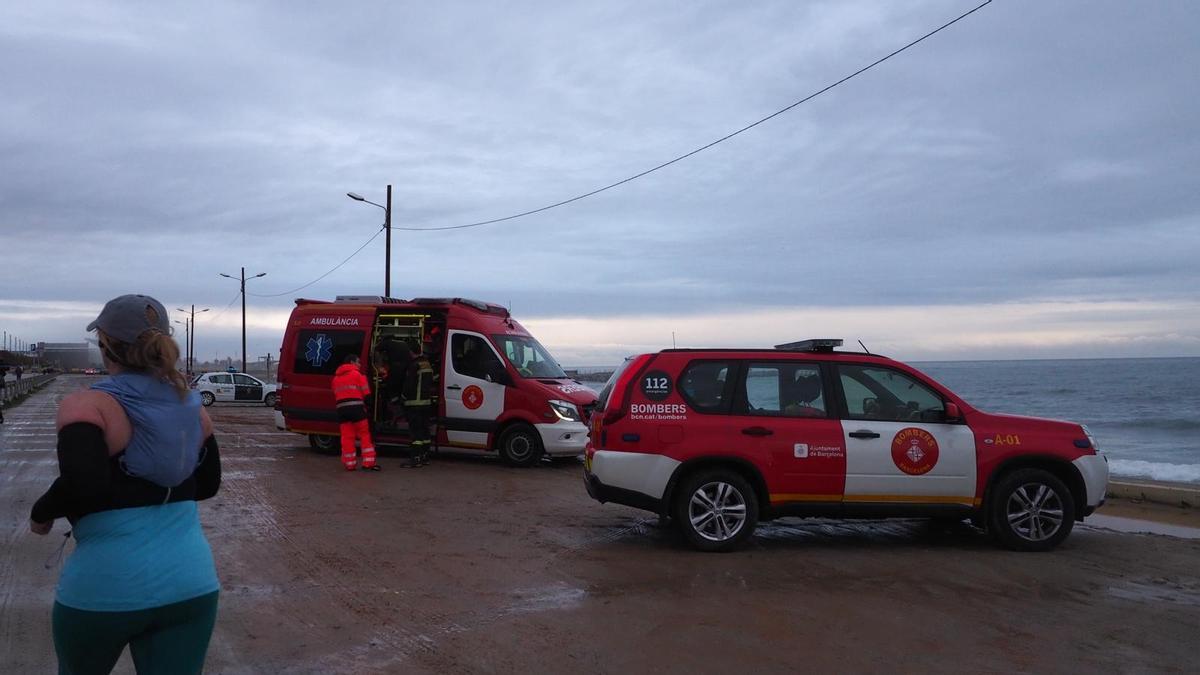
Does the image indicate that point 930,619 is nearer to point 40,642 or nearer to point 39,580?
point 40,642

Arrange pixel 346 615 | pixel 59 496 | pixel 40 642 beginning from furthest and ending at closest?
1. pixel 346 615
2. pixel 40 642
3. pixel 59 496

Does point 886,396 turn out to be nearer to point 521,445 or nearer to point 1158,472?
point 521,445

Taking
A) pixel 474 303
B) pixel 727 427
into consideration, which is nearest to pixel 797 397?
pixel 727 427

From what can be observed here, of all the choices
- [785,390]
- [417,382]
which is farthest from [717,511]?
[417,382]

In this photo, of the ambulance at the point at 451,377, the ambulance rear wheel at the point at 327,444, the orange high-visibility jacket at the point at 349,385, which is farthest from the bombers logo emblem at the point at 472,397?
the ambulance rear wheel at the point at 327,444

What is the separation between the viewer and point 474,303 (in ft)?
48.0

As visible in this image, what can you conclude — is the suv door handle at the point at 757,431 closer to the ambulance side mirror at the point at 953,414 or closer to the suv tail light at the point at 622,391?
the suv tail light at the point at 622,391

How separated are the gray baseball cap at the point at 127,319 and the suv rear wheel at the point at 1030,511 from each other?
23.8 ft

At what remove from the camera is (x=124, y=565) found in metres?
2.67

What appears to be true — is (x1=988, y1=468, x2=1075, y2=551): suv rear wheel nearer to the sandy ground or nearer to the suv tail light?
the sandy ground

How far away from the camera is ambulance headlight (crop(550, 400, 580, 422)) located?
44.9 ft

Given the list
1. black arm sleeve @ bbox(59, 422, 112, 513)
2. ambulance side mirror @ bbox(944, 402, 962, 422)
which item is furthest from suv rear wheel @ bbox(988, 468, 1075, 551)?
black arm sleeve @ bbox(59, 422, 112, 513)

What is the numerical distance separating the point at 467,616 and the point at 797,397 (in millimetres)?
3707

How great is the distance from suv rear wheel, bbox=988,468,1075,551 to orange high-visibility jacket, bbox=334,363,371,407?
8.60 m
